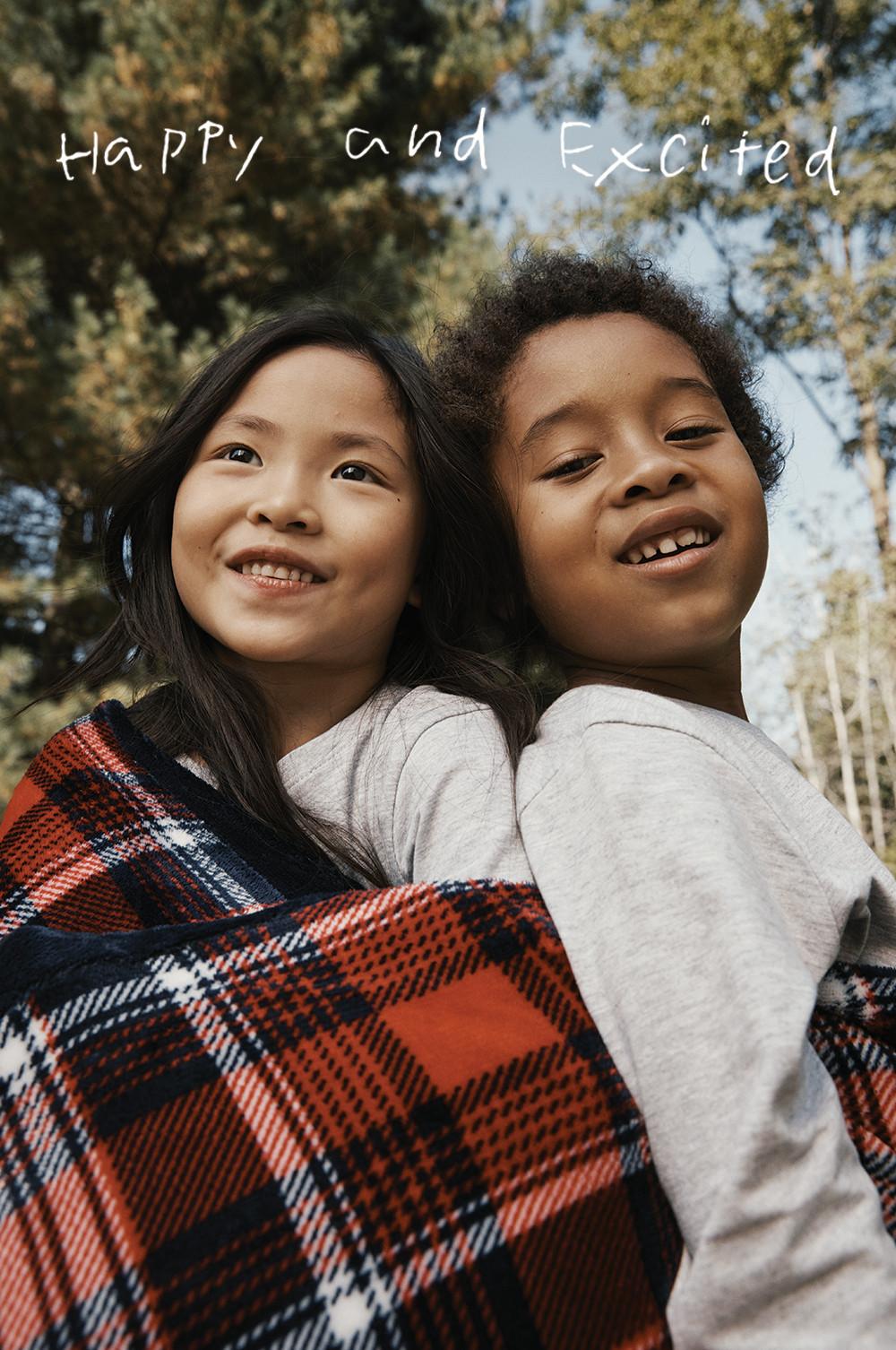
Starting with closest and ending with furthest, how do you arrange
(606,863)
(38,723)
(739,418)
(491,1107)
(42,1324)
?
(42,1324) < (491,1107) < (606,863) < (739,418) < (38,723)

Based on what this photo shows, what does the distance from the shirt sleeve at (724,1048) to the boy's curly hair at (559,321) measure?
0.86 meters

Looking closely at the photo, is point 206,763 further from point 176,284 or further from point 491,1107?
point 176,284

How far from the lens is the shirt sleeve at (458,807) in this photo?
116 cm

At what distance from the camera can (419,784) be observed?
4.26 ft

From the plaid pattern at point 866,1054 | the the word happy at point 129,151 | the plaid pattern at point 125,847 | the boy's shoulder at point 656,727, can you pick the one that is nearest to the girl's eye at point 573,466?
the boy's shoulder at point 656,727

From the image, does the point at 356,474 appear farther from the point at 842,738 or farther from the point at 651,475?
the point at 842,738

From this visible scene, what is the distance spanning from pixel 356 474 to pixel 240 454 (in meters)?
0.20

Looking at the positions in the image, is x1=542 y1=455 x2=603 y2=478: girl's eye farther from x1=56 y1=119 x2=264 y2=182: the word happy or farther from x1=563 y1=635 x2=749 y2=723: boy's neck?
x1=56 y1=119 x2=264 y2=182: the word happy

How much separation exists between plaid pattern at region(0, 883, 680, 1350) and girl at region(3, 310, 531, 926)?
0.75 ft

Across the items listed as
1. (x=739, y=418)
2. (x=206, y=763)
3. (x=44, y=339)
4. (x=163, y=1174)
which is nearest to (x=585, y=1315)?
(x=163, y=1174)

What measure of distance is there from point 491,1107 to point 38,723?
5.00 metres

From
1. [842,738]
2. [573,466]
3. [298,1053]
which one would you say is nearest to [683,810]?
[298,1053]

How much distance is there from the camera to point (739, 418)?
1.94m

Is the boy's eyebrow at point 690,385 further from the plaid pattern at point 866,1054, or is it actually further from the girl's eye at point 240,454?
the plaid pattern at point 866,1054
